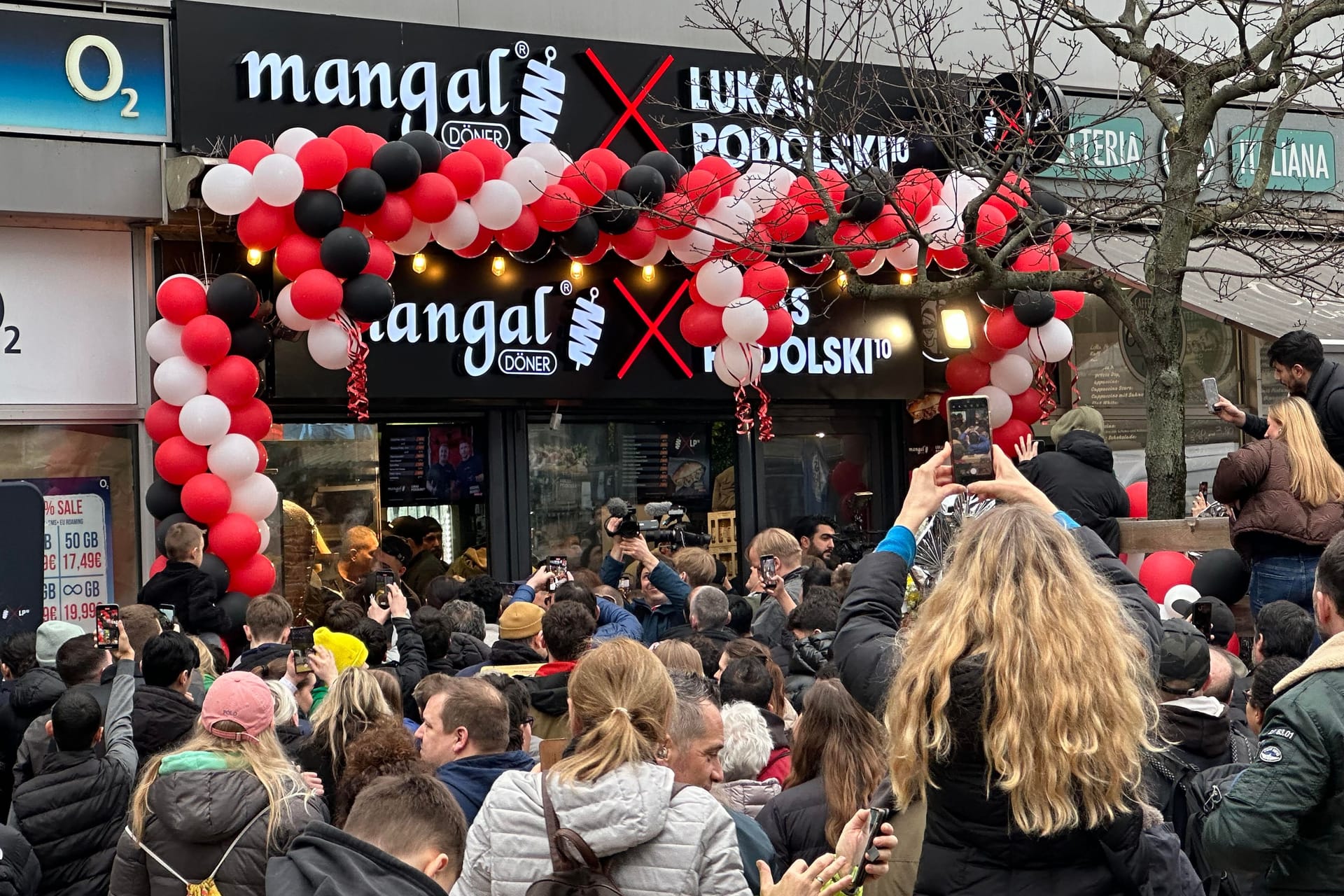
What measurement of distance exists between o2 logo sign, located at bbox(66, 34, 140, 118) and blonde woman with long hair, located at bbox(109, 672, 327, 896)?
7.34 meters

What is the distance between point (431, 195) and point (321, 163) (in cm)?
74

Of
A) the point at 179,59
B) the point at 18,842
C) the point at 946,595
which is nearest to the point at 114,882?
the point at 18,842

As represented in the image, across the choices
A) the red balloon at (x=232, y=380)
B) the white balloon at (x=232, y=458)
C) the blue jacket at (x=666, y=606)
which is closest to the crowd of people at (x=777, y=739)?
the blue jacket at (x=666, y=606)

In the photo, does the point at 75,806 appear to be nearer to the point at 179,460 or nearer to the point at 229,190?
the point at 179,460

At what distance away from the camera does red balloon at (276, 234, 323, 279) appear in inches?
384

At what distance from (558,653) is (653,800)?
2902 mm

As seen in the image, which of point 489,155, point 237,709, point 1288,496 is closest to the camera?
point 237,709

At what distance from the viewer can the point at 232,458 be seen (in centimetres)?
959

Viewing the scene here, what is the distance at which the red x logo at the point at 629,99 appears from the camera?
12008 millimetres

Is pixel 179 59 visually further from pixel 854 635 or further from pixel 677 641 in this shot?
pixel 854 635

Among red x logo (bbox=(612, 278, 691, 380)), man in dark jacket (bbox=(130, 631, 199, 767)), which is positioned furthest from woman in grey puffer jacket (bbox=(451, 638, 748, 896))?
red x logo (bbox=(612, 278, 691, 380))

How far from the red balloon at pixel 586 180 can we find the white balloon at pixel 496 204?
424mm

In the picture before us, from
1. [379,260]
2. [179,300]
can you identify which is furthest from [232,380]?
[379,260]

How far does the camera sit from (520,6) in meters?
12.1
